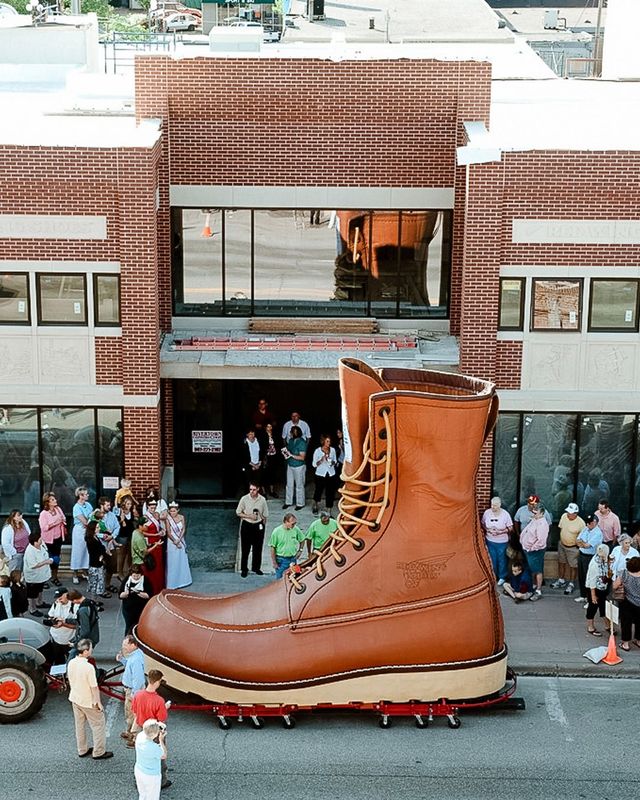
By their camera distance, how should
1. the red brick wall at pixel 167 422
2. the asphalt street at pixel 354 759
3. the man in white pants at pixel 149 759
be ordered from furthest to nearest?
the red brick wall at pixel 167 422 → the asphalt street at pixel 354 759 → the man in white pants at pixel 149 759

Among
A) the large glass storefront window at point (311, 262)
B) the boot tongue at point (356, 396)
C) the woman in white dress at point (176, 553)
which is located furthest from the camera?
the large glass storefront window at point (311, 262)

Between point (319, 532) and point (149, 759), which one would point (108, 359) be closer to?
point (319, 532)

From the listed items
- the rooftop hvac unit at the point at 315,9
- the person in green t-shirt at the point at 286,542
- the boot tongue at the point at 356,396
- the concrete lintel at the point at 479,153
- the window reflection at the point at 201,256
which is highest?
the rooftop hvac unit at the point at 315,9

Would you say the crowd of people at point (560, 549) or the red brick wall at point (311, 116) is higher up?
the red brick wall at point (311, 116)

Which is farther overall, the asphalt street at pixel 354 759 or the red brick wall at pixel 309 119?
the red brick wall at pixel 309 119

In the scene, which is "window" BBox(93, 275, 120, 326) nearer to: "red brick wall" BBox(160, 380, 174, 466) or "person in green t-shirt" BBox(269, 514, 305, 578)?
"red brick wall" BBox(160, 380, 174, 466)

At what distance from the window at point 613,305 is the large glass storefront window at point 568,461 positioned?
4.57ft

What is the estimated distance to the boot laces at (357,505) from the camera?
49.4 feet

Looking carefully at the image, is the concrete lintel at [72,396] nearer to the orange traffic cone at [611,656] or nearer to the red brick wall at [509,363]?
the red brick wall at [509,363]

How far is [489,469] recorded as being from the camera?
69.2 feet

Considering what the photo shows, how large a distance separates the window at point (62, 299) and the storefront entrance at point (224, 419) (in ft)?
9.74

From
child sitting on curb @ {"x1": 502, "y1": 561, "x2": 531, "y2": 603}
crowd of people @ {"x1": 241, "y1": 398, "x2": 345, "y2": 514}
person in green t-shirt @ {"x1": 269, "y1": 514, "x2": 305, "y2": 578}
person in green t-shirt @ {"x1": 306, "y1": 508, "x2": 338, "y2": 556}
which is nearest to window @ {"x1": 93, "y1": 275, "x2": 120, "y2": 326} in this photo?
crowd of people @ {"x1": 241, "y1": 398, "x2": 345, "y2": 514}

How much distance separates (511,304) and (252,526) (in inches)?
200

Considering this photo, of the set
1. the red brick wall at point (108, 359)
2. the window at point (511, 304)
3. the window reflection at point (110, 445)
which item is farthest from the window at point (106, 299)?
the window at point (511, 304)
